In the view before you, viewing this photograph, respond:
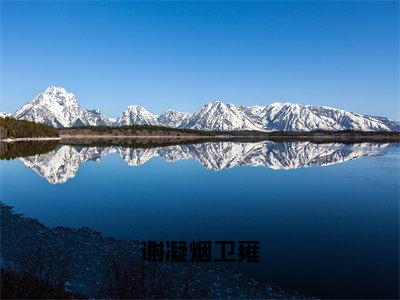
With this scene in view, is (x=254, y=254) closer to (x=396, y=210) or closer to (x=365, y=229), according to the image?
(x=365, y=229)

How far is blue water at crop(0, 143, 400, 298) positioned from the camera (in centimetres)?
2412

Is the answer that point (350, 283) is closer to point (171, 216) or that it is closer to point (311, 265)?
point (311, 265)

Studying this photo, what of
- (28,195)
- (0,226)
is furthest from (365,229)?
(28,195)

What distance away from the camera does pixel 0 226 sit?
3231 cm

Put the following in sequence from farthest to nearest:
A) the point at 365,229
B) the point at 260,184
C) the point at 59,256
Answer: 1. the point at 260,184
2. the point at 365,229
3. the point at 59,256

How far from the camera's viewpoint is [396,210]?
4178cm

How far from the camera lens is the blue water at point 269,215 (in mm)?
24125

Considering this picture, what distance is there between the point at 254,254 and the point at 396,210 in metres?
22.4

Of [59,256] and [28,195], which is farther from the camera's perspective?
[28,195]

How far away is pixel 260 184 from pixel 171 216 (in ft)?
89.3

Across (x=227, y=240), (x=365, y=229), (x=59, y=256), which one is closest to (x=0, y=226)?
(x=59, y=256)

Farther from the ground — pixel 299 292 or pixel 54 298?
pixel 54 298

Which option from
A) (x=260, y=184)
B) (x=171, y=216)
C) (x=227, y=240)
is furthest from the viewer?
(x=260, y=184)

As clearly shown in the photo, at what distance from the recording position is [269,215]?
39.5 metres
